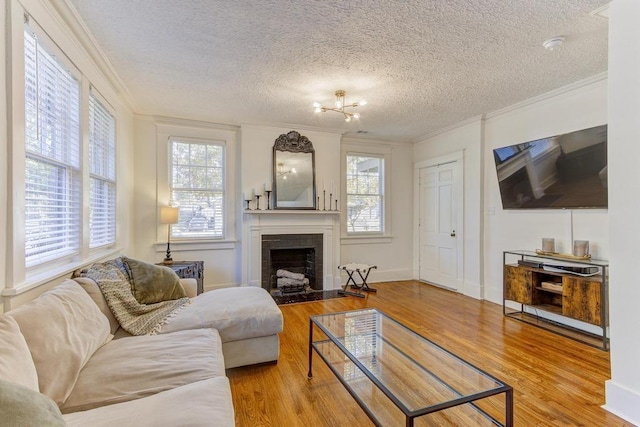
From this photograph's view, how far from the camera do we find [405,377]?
75.5 inches

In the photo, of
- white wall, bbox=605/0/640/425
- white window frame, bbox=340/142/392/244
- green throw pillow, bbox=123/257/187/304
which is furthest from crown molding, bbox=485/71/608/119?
green throw pillow, bbox=123/257/187/304

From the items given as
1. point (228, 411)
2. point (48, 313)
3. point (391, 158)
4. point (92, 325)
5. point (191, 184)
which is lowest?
point (228, 411)

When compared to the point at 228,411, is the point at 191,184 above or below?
above

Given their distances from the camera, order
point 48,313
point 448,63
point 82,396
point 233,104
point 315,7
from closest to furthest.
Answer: point 82,396 → point 48,313 → point 315,7 → point 448,63 → point 233,104

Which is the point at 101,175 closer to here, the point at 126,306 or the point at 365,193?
the point at 126,306

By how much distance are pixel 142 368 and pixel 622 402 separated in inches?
108

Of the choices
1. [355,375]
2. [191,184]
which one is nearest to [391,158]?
[191,184]

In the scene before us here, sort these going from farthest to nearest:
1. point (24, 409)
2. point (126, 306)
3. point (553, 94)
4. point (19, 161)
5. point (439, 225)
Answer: point (439, 225) < point (553, 94) < point (126, 306) < point (19, 161) < point (24, 409)

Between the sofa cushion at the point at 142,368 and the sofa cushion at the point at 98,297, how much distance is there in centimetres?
25

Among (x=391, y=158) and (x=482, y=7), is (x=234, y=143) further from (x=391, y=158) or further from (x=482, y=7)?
(x=482, y=7)

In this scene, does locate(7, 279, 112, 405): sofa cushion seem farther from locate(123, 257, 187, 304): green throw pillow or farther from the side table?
the side table

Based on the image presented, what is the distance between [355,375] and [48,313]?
1818mm

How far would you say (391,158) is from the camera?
5590 mm

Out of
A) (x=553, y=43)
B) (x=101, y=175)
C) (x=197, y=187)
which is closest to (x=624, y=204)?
(x=553, y=43)
